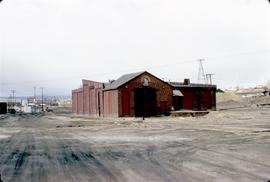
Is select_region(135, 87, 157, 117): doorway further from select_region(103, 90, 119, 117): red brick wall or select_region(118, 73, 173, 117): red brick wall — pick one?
select_region(103, 90, 119, 117): red brick wall

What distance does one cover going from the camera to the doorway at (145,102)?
2016 inches

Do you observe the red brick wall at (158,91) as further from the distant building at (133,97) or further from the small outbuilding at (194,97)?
the small outbuilding at (194,97)

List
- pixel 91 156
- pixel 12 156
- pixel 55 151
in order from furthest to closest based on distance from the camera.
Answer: pixel 55 151
pixel 12 156
pixel 91 156

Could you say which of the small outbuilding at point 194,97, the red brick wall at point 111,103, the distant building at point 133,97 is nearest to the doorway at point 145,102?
the distant building at point 133,97

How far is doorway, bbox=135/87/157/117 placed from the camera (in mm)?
51219

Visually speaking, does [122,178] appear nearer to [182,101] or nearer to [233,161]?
[233,161]

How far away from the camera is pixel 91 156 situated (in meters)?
12.7

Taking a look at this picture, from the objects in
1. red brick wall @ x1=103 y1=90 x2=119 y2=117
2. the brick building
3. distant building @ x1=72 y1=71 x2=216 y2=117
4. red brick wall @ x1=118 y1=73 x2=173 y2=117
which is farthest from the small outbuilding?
red brick wall @ x1=103 y1=90 x2=119 y2=117

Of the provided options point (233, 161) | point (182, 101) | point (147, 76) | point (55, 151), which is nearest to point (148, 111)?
point (147, 76)

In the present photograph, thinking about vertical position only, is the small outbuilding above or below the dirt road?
above

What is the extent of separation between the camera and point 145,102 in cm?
5188

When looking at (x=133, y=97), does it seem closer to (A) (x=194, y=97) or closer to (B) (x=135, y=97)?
(B) (x=135, y=97)

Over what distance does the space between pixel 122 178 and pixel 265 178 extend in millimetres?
3185

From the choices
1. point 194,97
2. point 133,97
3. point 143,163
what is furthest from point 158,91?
point 143,163
